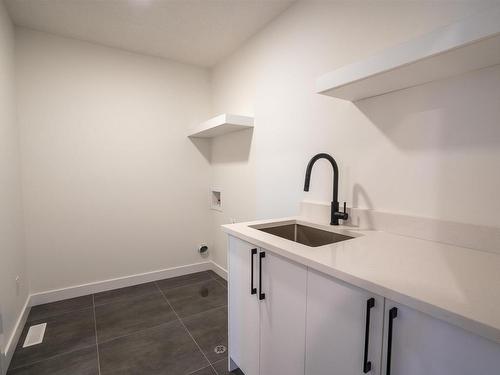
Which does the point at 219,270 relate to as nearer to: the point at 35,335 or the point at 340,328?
the point at 35,335

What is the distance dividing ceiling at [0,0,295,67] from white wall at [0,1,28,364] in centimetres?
27

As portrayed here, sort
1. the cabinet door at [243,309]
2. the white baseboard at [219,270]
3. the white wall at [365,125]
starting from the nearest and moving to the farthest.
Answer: the white wall at [365,125], the cabinet door at [243,309], the white baseboard at [219,270]

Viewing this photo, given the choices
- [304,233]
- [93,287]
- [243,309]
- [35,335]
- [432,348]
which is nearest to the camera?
[432,348]

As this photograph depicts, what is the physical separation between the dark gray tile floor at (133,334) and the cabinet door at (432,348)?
1.24 meters

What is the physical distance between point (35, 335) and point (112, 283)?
0.82m

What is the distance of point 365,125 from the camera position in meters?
1.49

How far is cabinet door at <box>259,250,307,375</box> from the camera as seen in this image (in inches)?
42.8

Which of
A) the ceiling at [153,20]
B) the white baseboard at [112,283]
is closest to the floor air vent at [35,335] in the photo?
the white baseboard at [112,283]

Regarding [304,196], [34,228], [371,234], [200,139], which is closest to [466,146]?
[371,234]

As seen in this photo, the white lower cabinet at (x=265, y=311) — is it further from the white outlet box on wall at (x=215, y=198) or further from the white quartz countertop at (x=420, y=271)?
the white outlet box on wall at (x=215, y=198)

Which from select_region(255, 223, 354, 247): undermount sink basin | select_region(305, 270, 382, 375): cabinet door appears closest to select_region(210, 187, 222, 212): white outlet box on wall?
select_region(255, 223, 354, 247): undermount sink basin

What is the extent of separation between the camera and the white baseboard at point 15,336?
1.62 metres

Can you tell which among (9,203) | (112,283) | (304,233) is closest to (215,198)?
(112,283)

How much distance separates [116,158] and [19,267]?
1241 mm
